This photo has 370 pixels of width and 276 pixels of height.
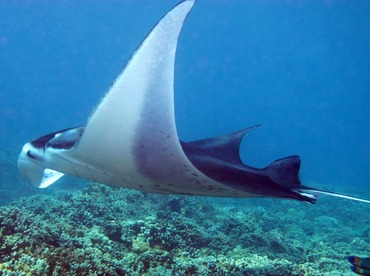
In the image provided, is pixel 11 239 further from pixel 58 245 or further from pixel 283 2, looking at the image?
pixel 283 2

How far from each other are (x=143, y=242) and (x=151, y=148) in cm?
305

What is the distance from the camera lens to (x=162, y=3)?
63.3m

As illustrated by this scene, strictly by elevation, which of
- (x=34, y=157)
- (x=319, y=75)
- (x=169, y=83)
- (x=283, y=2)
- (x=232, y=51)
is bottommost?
(x=34, y=157)

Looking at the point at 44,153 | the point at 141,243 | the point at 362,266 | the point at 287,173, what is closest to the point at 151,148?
the point at 44,153

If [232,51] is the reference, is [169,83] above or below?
below

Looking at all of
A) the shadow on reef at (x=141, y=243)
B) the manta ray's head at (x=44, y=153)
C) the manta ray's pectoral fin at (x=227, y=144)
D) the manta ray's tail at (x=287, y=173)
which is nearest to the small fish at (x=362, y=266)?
the shadow on reef at (x=141, y=243)

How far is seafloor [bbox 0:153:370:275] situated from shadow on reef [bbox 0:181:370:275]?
0.01m

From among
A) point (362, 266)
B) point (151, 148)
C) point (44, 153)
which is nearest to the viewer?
point (151, 148)

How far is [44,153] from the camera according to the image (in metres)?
3.12

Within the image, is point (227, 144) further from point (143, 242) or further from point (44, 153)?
point (44, 153)

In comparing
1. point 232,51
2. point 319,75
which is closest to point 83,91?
point 232,51

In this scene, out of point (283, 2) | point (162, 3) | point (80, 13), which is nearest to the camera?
point (283, 2)

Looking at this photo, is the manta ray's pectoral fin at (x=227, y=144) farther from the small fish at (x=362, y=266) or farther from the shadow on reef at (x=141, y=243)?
the small fish at (x=362, y=266)

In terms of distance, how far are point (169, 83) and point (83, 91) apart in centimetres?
18384
